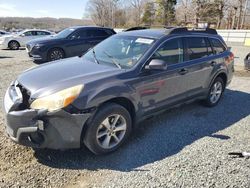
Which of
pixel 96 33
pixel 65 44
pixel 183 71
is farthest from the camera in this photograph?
pixel 96 33

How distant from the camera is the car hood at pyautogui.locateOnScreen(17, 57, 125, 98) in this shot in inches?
125

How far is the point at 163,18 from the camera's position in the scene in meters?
45.6

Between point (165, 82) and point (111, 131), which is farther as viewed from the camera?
point (165, 82)

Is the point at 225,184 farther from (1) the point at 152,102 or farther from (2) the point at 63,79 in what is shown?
(2) the point at 63,79

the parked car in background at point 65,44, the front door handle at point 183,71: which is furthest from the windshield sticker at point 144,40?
the parked car in background at point 65,44

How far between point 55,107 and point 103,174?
3.21 ft

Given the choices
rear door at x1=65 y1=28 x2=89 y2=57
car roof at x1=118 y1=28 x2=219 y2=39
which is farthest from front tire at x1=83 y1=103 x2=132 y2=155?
rear door at x1=65 y1=28 x2=89 y2=57

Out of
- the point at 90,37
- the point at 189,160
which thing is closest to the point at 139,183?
the point at 189,160

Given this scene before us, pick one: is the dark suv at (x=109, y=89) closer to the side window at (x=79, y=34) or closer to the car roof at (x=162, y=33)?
the car roof at (x=162, y=33)

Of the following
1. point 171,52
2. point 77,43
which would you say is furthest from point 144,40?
point 77,43

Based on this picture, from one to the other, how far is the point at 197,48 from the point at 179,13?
3949 cm

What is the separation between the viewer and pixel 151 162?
11.0 feet

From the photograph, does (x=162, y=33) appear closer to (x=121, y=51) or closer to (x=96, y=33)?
(x=121, y=51)

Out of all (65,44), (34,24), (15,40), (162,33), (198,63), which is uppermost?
(34,24)
